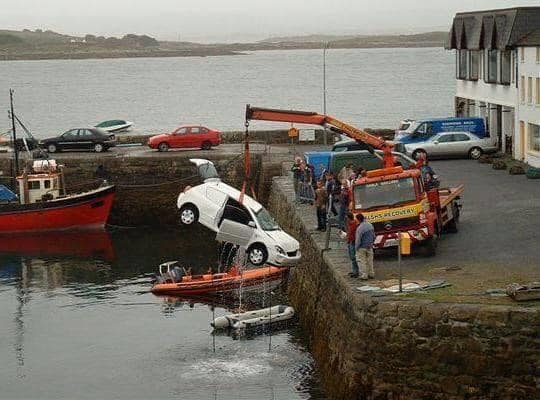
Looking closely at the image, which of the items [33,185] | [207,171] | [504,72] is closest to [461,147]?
[504,72]

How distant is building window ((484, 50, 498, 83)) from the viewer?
167 ft

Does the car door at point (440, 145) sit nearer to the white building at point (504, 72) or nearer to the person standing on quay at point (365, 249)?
the white building at point (504, 72)

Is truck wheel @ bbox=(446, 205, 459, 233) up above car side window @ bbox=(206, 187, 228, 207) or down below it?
below

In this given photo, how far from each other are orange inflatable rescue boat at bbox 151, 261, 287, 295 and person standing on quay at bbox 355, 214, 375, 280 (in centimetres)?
997

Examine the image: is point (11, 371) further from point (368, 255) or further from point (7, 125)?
point (7, 125)

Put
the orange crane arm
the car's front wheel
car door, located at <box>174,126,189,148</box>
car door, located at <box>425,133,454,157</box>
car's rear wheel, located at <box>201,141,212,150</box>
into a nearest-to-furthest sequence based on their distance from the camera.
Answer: the orange crane arm, the car's front wheel, car door, located at <box>425,133,454,157</box>, car's rear wheel, located at <box>201,141,212,150</box>, car door, located at <box>174,126,189,148</box>

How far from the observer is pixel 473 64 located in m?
54.5

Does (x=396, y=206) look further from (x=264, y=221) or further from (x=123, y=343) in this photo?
(x=123, y=343)

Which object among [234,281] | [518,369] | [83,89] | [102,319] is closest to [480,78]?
[234,281]

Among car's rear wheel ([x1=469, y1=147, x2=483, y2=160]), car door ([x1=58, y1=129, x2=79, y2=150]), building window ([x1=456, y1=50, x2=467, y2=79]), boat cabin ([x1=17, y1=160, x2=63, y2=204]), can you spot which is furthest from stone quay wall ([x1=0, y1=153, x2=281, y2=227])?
building window ([x1=456, y1=50, x2=467, y2=79])

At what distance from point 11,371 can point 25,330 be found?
386cm

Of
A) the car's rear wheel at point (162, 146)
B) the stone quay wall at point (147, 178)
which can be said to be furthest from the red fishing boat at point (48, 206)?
the car's rear wheel at point (162, 146)

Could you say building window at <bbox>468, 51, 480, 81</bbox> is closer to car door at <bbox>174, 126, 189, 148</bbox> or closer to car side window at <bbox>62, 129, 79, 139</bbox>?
car door at <bbox>174, 126, 189, 148</bbox>

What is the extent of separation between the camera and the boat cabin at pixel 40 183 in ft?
159
